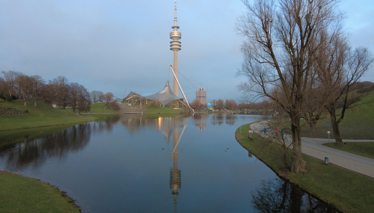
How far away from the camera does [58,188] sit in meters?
8.12

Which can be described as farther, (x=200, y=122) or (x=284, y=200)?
(x=200, y=122)

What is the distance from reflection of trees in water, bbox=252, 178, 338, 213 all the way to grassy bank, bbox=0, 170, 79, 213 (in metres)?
6.00

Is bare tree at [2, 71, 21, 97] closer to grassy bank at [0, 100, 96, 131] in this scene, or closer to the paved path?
grassy bank at [0, 100, 96, 131]

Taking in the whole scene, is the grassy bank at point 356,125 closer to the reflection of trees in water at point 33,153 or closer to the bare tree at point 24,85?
the reflection of trees in water at point 33,153

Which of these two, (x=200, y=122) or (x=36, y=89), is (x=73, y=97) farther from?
(x=200, y=122)

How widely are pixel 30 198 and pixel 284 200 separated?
815 cm

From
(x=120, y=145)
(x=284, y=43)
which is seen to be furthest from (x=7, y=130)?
(x=284, y=43)

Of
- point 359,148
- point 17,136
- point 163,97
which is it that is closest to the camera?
point 359,148

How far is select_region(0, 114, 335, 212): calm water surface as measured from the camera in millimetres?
7164

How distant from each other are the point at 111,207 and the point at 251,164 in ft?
26.0

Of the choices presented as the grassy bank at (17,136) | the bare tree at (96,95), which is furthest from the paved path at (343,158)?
the bare tree at (96,95)

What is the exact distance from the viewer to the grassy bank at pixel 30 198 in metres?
5.74

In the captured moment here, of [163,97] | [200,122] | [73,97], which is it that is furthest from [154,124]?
[163,97]

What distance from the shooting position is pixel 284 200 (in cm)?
761
